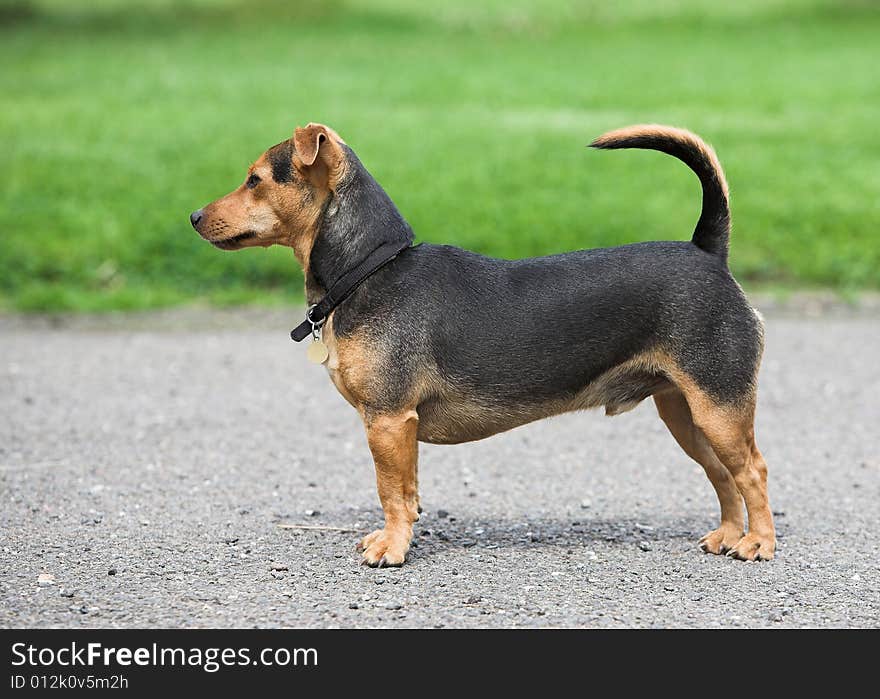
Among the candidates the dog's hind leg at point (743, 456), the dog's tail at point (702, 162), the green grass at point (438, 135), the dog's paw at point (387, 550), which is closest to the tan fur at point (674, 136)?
the dog's tail at point (702, 162)

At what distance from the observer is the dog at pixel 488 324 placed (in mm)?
5402

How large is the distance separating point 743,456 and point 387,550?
154 cm

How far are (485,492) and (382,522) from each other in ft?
2.43

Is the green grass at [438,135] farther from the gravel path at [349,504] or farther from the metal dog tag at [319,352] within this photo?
the metal dog tag at [319,352]

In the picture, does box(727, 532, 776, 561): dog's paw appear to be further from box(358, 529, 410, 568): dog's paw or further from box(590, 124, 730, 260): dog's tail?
box(358, 529, 410, 568): dog's paw

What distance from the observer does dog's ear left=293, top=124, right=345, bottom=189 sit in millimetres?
5262

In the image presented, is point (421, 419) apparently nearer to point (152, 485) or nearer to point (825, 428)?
point (152, 485)

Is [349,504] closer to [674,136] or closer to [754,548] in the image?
[754,548]

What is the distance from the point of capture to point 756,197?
12164mm

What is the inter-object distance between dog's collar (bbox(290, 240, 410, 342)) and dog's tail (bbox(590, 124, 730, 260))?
0.95 meters

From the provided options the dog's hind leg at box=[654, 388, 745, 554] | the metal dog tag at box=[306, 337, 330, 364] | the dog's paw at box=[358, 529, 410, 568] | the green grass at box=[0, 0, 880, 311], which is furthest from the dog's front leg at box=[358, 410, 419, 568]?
the green grass at box=[0, 0, 880, 311]

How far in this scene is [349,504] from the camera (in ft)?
21.2

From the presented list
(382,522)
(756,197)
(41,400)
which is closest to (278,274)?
(41,400)

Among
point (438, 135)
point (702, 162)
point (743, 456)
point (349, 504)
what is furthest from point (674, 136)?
point (438, 135)
